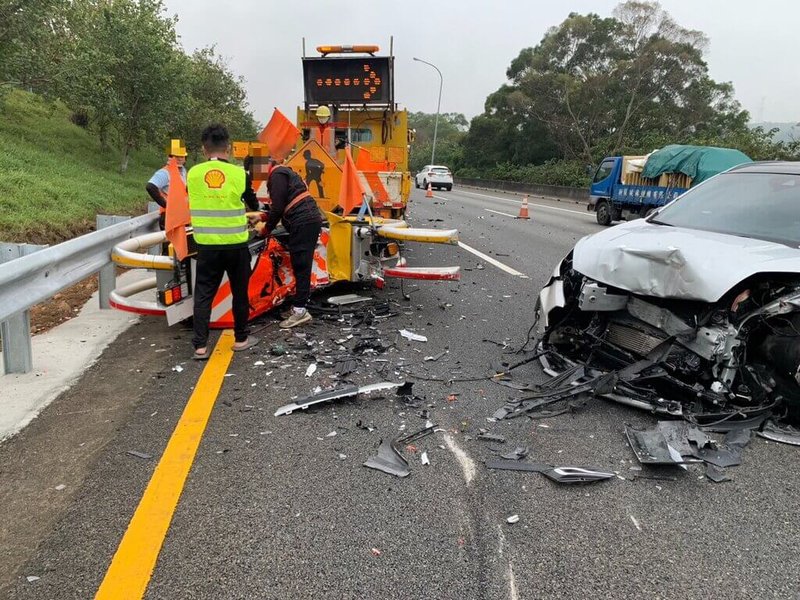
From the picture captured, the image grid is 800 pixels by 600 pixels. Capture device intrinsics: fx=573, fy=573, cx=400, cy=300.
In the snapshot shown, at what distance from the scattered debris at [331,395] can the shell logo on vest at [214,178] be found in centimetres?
197

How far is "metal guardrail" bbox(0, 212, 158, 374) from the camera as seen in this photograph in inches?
149

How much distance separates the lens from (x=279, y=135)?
6133mm

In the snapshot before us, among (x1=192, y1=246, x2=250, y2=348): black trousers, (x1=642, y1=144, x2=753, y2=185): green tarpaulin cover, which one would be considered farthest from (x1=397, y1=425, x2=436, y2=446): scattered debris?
(x1=642, y1=144, x2=753, y2=185): green tarpaulin cover

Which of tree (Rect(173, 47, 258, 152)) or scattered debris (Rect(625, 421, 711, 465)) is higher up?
tree (Rect(173, 47, 258, 152))

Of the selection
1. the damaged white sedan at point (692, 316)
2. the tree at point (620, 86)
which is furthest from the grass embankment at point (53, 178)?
the tree at point (620, 86)

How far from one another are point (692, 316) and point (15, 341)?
15.5 ft

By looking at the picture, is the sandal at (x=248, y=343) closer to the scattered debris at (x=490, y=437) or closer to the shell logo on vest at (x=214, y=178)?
the shell logo on vest at (x=214, y=178)

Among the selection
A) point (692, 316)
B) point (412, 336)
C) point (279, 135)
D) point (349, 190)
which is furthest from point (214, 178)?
point (692, 316)

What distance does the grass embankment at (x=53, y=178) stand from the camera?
9539 millimetres

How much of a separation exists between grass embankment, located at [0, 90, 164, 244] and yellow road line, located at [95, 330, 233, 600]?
641 centimetres

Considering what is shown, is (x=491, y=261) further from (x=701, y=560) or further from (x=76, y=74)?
(x=76, y=74)

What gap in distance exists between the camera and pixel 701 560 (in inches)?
96.5

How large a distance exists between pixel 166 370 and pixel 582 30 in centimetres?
4720

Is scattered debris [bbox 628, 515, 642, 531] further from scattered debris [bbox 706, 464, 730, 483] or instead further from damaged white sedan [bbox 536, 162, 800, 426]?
Answer: damaged white sedan [bbox 536, 162, 800, 426]
